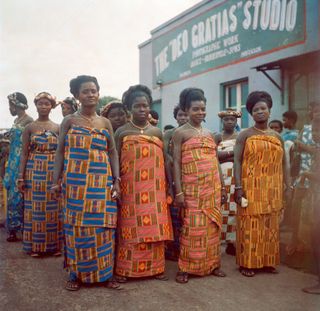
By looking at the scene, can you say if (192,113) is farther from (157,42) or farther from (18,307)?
(157,42)

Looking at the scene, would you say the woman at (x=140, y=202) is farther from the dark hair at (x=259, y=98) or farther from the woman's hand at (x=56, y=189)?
the dark hair at (x=259, y=98)

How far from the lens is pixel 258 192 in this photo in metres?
4.08

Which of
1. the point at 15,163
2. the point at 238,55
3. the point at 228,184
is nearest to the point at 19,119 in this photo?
the point at 15,163

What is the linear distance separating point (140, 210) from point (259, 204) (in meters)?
1.23

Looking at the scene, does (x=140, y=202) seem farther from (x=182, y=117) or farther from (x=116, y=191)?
(x=182, y=117)

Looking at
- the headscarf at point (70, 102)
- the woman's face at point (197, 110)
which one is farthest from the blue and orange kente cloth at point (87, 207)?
the headscarf at point (70, 102)

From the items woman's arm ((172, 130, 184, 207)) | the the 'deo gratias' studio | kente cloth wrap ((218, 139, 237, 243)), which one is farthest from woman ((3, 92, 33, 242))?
the the 'deo gratias' studio

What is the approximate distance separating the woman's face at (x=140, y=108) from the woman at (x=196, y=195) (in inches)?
15.0

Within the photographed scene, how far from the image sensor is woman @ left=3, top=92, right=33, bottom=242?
5.75 m

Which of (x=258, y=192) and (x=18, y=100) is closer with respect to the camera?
(x=258, y=192)

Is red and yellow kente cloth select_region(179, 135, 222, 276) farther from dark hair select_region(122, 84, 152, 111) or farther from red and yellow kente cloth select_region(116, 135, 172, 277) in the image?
dark hair select_region(122, 84, 152, 111)

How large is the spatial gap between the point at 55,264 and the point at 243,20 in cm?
852

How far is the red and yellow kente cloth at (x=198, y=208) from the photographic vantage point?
3881mm

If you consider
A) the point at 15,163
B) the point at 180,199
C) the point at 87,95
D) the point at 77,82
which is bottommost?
the point at 180,199
